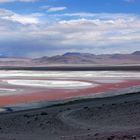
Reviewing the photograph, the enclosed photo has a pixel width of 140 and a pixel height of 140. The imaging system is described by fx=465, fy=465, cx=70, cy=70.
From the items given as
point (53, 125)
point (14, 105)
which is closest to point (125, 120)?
point (53, 125)

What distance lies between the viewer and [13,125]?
19.8 meters

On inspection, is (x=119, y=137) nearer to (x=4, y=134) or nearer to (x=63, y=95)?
(x=4, y=134)

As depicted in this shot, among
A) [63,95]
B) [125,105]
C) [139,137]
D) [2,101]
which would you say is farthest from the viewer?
[63,95]

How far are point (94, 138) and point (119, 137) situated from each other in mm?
791

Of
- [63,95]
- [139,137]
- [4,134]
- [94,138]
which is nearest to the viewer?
[139,137]

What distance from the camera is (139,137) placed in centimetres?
1174

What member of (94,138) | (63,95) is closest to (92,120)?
(94,138)

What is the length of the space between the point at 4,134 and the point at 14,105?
14848mm

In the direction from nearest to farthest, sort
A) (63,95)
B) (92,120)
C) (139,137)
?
1. (139,137)
2. (92,120)
3. (63,95)

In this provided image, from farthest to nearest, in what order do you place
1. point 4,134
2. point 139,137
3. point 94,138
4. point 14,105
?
point 14,105, point 4,134, point 94,138, point 139,137

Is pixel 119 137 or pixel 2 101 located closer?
pixel 119 137

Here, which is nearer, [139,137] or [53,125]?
[139,137]

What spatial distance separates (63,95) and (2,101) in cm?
608

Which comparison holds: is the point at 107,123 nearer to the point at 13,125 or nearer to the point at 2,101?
the point at 13,125
